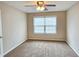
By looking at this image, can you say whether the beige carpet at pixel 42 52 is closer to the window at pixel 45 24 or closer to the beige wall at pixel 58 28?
the beige wall at pixel 58 28

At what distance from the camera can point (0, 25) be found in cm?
381

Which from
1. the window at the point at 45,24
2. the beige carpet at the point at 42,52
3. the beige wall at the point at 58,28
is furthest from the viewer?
the window at the point at 45,24

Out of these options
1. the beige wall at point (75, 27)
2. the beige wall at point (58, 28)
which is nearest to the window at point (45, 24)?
the beige wall at point (58, 28)

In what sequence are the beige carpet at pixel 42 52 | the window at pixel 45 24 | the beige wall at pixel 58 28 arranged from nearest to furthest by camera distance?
the beige carpet at pixel 42 52, the beige wall at pixel 58 28, the window at pixel 45 24

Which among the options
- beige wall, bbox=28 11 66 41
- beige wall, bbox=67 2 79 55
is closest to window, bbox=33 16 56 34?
beige wall, bbox=28 11 66 41

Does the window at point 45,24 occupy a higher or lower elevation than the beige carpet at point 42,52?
higher

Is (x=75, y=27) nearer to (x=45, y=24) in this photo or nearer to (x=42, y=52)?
(x=42, y=52)

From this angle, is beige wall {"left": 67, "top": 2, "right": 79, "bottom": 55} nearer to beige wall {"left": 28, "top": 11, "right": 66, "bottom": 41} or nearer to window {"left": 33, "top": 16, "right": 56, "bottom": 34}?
beige wall {"left": 28, "top": 11, "right": 66, "bottom": 41}

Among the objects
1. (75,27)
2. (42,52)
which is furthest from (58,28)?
(42,52)

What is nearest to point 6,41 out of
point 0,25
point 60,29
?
point 0,25

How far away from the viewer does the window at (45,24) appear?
299 inches

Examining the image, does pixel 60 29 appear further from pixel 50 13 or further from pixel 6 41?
pixel 6 41

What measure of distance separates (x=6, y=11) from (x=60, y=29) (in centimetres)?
395

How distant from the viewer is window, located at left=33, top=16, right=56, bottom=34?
759cm
